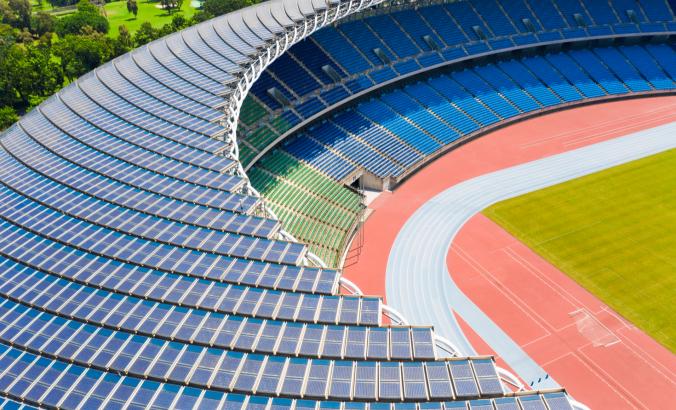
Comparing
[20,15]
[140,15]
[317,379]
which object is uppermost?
[140,15]

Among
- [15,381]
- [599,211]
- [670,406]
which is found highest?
[599,211]

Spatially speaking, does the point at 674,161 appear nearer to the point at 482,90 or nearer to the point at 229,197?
the point at 482,90

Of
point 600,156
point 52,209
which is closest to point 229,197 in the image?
point 52,209

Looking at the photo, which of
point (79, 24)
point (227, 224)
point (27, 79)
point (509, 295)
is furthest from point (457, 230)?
point (79, 24)

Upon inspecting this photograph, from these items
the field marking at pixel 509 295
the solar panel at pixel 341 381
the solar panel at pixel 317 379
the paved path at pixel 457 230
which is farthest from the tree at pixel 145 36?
the solar panel at pixel 341 381

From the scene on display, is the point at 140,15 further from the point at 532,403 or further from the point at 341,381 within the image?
the point at 532,403

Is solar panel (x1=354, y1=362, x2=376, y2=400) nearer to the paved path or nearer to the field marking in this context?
the paved path

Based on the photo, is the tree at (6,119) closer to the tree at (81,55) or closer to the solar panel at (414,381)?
the tree at (81,55)
